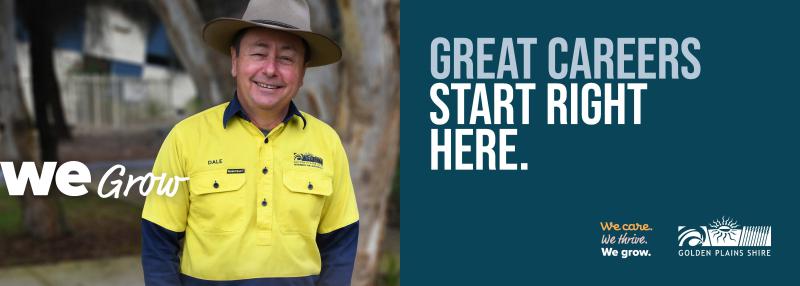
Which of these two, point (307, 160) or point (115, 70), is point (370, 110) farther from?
point (115, 70)

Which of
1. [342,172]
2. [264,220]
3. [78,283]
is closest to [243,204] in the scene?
[264,220]

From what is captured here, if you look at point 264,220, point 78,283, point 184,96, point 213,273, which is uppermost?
point 184,96

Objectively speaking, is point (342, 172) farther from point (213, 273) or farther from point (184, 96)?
point (184, 96)

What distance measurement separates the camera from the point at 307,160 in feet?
8.23

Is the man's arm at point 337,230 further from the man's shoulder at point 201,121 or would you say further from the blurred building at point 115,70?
the blurred building at point 115,70

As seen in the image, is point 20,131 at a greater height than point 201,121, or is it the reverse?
point 20,131

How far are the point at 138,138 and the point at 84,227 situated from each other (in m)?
12.8

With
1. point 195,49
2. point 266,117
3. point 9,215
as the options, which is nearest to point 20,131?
point 9,215

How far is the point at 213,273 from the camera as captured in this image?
242cm

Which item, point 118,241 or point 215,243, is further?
point 118,241

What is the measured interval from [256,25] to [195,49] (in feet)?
12.0

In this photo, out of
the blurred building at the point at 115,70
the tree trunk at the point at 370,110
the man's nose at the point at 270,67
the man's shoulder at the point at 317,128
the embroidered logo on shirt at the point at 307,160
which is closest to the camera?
the man's nose at the point at 270,67

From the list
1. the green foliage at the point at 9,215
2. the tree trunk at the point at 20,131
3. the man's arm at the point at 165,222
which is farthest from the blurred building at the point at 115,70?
the man's arm at the point at 165,222

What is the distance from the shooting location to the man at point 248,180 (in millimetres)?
2400
